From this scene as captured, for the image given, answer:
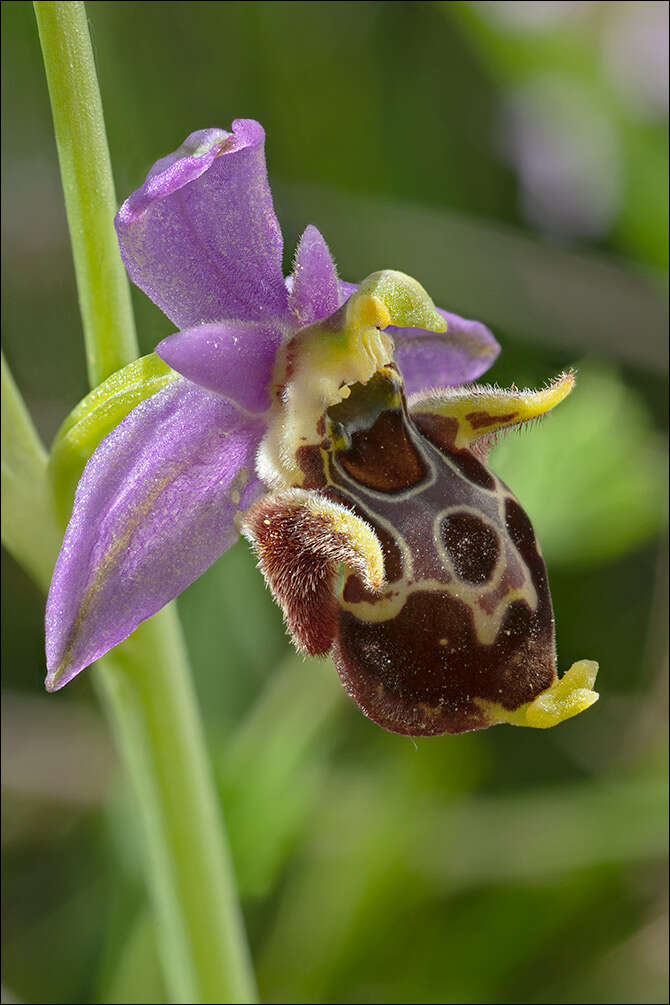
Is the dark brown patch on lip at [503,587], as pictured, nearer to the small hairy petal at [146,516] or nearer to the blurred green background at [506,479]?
the small hairy petal at [146,516]

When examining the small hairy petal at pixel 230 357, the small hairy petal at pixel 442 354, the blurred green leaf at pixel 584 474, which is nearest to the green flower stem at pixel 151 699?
the small hairy petal at pixel 230 357

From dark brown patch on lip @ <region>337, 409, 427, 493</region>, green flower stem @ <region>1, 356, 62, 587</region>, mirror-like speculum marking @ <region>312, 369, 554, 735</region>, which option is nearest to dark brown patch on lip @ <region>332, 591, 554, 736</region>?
mirror-like speculum marking @ <region>312, 369, 554, 735</region>

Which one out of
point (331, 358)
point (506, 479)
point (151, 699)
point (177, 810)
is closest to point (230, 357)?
point (331, 358)

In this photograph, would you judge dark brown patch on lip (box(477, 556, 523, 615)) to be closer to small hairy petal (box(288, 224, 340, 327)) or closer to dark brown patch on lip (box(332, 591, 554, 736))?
dark brown patch on lip (box(332, 591, 554, 736))

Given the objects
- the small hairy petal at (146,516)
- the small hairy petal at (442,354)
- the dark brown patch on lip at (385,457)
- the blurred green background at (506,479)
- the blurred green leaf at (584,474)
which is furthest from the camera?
the blurred green background at (506,479)

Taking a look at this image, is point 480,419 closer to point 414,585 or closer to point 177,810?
point 414,585

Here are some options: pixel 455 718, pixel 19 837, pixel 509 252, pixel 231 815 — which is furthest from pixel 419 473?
pixel 509 252
